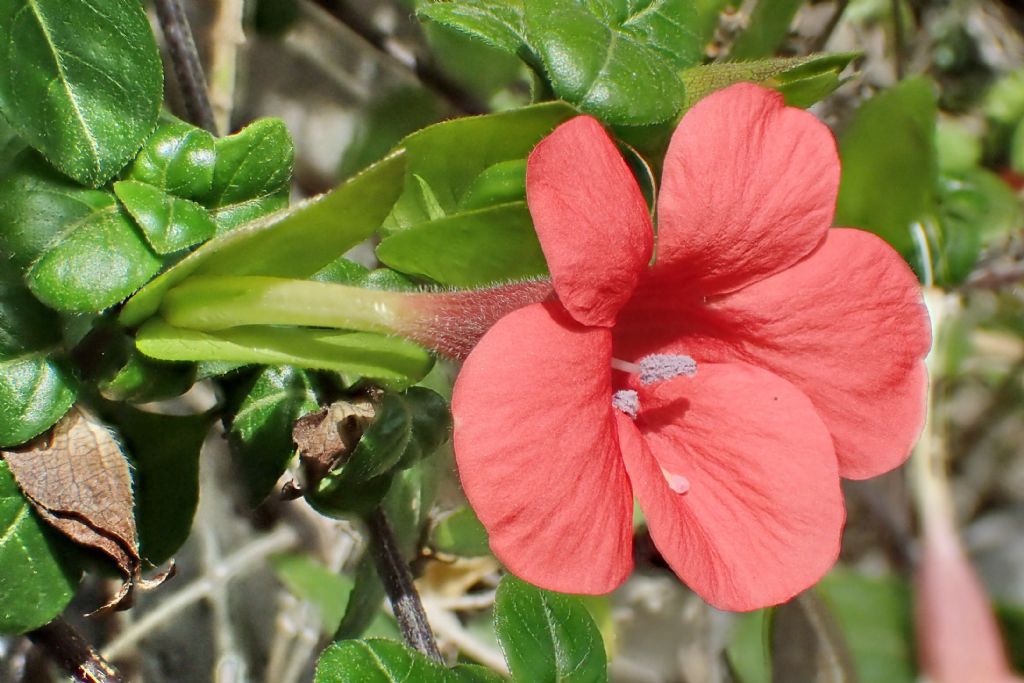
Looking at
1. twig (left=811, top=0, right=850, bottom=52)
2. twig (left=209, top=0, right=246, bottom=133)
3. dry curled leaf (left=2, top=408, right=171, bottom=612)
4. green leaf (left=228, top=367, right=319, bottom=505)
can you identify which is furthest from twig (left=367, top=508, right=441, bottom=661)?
twig (left=811, top=0, right=850, bottom=52)

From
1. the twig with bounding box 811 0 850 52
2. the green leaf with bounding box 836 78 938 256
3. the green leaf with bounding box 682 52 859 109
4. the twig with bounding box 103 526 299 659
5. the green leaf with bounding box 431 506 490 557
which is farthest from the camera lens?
the twig with bounding box 811 0 850 52

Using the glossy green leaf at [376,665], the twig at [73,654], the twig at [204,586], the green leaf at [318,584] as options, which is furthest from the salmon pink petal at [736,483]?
the twig at [204,586]

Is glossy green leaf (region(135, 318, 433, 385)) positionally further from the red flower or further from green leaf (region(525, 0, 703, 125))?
green leaf (region(525, 0, 703, 125))

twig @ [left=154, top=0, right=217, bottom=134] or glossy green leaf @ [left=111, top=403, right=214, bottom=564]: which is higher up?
twig @ [left=154, top=0, right=217, bottom=134]

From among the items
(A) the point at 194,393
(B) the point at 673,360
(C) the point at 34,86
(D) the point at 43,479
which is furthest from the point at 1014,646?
(C) the point at 34,86

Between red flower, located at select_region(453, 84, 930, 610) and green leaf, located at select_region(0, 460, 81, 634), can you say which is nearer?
red flower, located at select_region(453, 84, 930, 610)

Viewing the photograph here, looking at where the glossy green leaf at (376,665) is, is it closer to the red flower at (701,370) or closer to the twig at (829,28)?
the red flower at (701,370)

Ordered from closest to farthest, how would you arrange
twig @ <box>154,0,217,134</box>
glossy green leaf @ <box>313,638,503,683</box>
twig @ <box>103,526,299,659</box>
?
glossy green leaf @ <box>313,638,503,683</box>
twig @ <box>154,0,217,134</box>
twig @ <box>103,526,299,659</box>

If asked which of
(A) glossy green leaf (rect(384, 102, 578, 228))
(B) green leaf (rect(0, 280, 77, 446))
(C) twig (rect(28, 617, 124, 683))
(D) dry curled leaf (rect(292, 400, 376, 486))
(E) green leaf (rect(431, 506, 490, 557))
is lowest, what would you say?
(E) green leaf (rect(431, 506, 490, 557))
